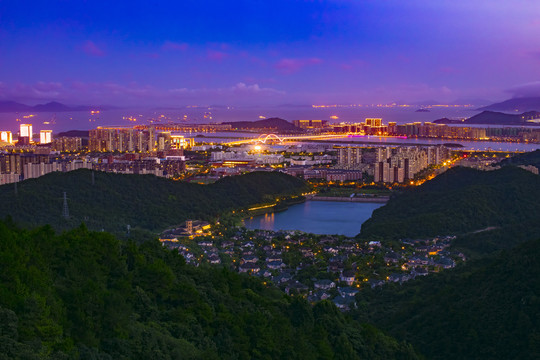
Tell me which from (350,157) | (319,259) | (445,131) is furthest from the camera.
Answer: (445,131)

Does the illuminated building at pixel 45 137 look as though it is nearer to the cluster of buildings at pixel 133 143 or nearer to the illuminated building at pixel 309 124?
the cluster of buildings at pixel 133 143

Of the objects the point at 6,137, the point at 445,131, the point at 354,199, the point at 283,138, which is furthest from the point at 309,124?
the point at 354,199

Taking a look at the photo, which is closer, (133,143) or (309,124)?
(133,143)

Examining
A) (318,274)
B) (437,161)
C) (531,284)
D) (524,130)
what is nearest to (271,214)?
(318,274)

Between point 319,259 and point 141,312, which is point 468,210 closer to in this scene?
point 319,259

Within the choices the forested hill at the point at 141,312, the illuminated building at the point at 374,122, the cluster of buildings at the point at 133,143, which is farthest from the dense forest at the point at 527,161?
the illuminated building at the point at 374,122

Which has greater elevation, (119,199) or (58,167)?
(58,167)

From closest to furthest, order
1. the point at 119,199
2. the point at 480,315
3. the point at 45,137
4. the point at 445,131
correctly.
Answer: the point at 480,315, the point at 119,199, the point at 45,137, the point at 445,131

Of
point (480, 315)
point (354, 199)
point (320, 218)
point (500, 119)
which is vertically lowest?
point (320, 218)
